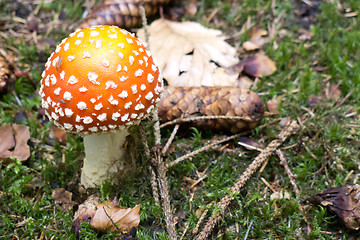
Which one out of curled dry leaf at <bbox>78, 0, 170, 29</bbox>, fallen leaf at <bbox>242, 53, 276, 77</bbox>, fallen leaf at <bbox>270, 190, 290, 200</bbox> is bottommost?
fallen leaf at <bbox>270, 190, 290, 200</bbox>

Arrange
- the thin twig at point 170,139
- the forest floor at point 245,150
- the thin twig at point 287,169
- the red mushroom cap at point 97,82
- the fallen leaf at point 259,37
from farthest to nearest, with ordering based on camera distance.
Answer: the fallen leaf at point 259,37 → the thin twig at point 170,139 → the thin twig at point 287,169 → the forest floor at point 245,150 → the red mushroom cap at point 97,82

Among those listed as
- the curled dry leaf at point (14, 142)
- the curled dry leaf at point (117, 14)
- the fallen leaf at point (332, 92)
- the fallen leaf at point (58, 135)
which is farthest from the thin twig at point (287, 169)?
the curled dry leaf at point (117, 14)

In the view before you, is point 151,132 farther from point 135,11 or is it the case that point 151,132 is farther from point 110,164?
point 135,11

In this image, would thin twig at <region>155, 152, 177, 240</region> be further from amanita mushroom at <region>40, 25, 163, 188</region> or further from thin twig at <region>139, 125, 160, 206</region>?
amanita mushroom at <region>40, 25, 163, 188</region>

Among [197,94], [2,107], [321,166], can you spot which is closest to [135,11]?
[197,94]

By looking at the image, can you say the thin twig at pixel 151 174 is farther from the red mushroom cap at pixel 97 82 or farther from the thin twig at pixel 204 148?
the red mushroom cap at pixel 97 82

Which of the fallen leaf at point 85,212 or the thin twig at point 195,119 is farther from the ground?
the thin twig at point 195,119

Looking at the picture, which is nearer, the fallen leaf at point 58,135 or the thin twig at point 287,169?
the thin twig at point 287,169

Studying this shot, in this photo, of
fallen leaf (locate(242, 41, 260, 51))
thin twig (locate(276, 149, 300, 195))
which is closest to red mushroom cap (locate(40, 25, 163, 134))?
thin twig (locate(276, 149, 300, 195))
